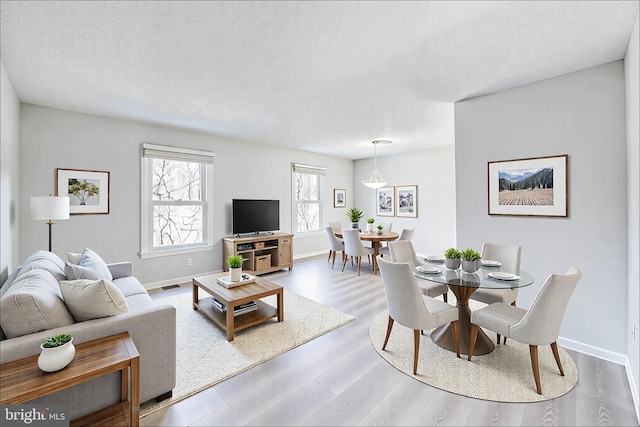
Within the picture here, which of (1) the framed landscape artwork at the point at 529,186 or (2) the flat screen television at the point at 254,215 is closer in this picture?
(1) the framed landscape artwork at the point at 529,186

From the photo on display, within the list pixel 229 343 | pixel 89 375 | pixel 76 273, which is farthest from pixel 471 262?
pixel 76 273

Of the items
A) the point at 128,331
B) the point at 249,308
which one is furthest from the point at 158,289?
the point at 128,331

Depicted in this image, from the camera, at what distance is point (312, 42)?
2.17 m

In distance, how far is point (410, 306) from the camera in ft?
7.30

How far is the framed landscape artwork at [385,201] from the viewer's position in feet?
23.8

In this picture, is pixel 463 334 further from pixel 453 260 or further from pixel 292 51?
pixel 292 51

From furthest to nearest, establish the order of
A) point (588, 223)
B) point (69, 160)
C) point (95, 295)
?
point (69, 160) < point (588, 223) < point (95, 295)

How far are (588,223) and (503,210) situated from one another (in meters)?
0.68

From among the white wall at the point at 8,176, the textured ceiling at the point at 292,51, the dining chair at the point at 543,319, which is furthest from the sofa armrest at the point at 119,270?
the dining chair at the point at 543,319

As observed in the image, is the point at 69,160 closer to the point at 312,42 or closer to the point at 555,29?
the point at 312,42

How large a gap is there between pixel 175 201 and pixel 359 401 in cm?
423

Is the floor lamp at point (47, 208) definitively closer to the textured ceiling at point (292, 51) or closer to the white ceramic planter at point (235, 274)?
the textured ceiling at point (292, 51)

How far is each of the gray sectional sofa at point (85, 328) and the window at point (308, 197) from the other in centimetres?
479

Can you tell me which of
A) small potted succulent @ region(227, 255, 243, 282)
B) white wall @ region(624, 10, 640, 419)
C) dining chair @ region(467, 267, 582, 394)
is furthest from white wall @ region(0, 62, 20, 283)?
white wall @ region(624, 10, 640, 419)
